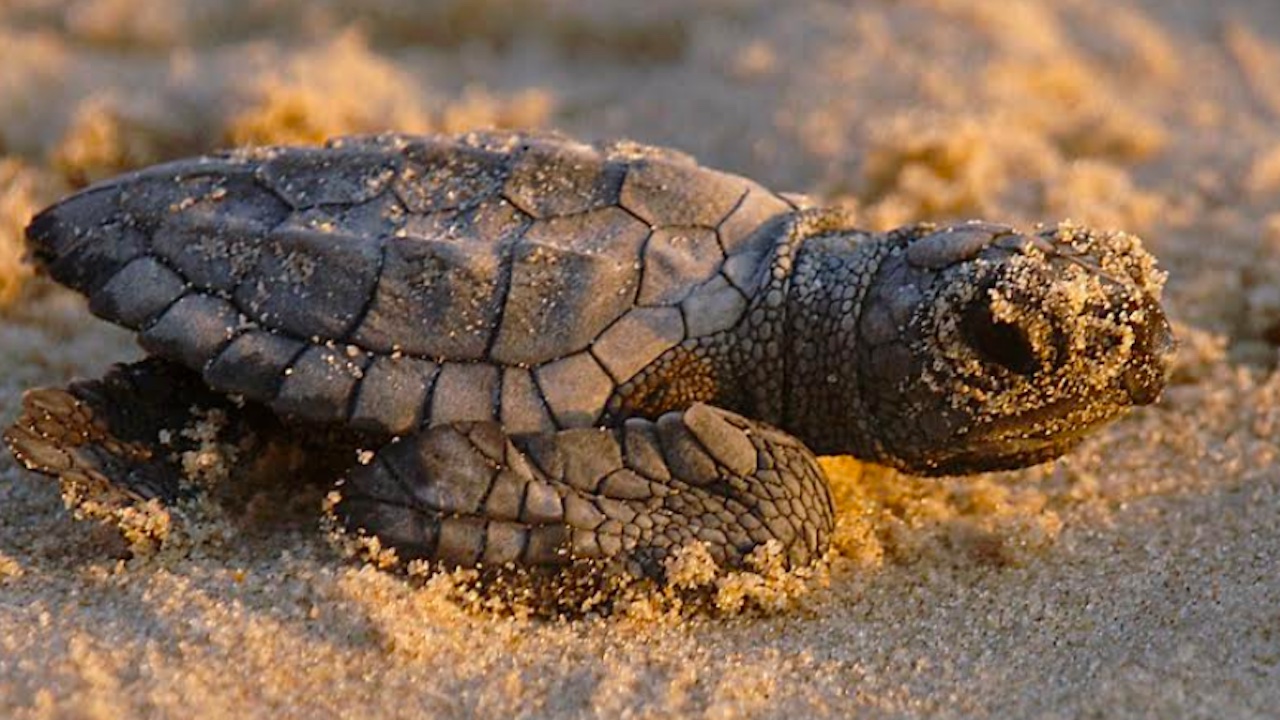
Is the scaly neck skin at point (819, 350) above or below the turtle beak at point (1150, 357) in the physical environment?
below

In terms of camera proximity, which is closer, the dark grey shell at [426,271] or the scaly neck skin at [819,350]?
the dark grey shell at [426,271]

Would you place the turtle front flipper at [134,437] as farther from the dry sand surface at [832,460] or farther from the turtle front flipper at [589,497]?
the turtle front flipper at [589,497]

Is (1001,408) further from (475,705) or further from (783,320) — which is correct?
(475,705)

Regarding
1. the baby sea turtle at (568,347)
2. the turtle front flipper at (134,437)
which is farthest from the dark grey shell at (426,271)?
the turtle front flipper at (134,437)

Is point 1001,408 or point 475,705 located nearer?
point 475,705

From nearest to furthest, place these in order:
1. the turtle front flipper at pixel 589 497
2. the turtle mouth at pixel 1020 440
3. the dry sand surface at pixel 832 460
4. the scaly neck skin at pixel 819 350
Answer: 1. the dry sand surface at pixel 832 460
2. the turtle front flipper at pixel 589 497
3. the turtle mouth at pixel 1020 440
4. the scaly neck skin at pixel 819 350

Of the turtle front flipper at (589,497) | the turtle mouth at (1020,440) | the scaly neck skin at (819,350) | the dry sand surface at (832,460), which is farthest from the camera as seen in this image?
the scaly neck skin at (819,350)

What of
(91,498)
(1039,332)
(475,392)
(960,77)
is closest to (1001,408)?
(1039,332)
